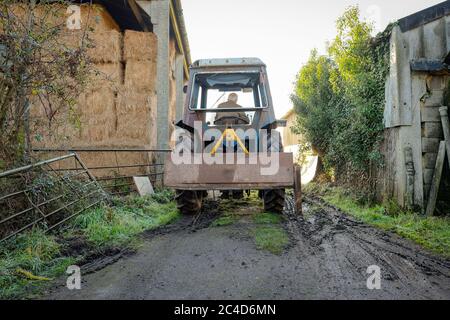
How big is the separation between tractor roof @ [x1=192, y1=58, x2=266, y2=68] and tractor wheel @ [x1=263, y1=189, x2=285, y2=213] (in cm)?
→ 252

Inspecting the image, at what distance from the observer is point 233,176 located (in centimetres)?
480

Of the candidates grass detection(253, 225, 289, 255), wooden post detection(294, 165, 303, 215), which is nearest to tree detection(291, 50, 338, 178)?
wooden post detection(294, 165, 303, 215)

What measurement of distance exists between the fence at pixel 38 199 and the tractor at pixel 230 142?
4.49 ft

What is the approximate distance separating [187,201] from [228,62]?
280cm

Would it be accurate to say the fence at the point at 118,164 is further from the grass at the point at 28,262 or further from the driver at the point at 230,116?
the grass at the point at 28,262

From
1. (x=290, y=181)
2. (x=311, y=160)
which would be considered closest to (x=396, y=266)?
(x=290, y=181)

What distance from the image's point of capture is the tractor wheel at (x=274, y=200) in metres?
5.34

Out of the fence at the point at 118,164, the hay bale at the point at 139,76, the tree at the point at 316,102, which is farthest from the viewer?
the tree at the point at 316,102

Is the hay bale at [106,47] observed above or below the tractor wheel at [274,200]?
above

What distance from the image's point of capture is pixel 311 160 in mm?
12125

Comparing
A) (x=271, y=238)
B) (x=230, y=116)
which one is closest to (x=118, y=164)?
(x=230, y=116)

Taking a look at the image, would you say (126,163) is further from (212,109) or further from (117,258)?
(117,258)

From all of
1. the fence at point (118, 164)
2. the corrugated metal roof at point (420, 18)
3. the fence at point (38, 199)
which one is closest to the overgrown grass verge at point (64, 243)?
the fence at point (38, 199)

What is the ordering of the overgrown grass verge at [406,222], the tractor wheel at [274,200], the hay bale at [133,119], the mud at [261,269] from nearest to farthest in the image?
1. the mud at [261,269]
2. the overgrown grass verge at [406,222]
3. the tractor wheel at [274,200]
4. the hay bale at [133,119]
